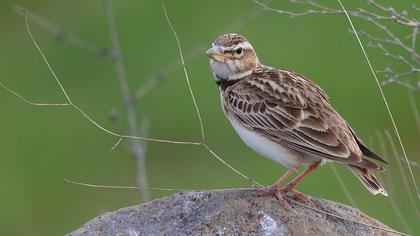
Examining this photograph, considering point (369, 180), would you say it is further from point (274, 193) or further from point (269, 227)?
point (269, 227)

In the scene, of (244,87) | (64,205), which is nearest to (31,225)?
(64,205)

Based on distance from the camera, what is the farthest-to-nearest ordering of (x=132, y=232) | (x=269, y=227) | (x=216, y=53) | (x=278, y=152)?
(x=216, y=53), (x=278, y=152), (x=132, y=232), (x=269, y=227)

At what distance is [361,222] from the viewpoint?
891 centimetres

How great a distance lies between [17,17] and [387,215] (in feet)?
25.9

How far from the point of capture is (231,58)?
10109 mm

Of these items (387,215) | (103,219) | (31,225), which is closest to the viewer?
(103,219)

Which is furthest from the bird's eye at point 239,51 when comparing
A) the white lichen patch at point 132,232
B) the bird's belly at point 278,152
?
the white lichen patch at point 132,232

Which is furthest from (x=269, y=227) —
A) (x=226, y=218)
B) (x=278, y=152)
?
(x=278, y=152)

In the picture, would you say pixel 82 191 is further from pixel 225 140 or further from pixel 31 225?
pixel 225 140

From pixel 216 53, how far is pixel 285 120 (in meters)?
0.97

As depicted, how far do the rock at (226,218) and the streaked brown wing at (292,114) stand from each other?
1.48 feet

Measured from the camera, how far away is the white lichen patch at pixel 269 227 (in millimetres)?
8508

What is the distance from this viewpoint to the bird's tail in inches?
352

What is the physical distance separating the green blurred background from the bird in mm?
4473
